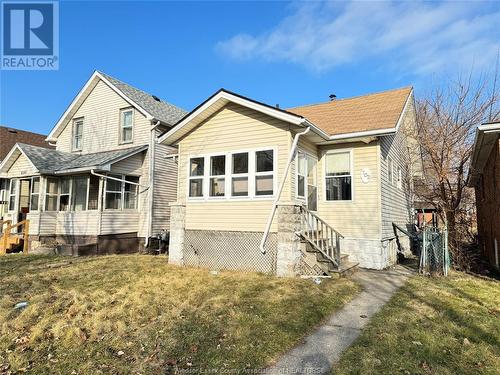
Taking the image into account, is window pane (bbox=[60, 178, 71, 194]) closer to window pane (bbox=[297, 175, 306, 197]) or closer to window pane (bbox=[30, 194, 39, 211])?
window pane (bbox=[30, 194, 39, 211])

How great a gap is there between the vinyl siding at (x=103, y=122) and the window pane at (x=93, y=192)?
7.51 feet

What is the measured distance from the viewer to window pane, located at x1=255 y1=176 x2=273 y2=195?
9594mm

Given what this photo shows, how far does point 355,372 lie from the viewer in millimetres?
3992

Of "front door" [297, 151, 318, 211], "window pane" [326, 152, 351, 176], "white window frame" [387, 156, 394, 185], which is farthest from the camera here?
"white window frame" [387, 156, 394, 185]

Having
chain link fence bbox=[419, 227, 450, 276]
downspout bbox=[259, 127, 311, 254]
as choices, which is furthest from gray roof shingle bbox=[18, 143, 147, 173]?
chain link fence bbox=[419, 227, 450, 276]

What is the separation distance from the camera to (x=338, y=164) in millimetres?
11484

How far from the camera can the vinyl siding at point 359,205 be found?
10.6m

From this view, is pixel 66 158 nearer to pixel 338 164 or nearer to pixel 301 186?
pixel 301 186

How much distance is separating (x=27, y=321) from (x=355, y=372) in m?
5.50

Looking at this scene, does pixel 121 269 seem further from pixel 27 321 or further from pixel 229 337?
pixel 229 337

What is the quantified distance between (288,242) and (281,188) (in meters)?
1.51

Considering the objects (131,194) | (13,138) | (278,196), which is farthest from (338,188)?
(13,138)

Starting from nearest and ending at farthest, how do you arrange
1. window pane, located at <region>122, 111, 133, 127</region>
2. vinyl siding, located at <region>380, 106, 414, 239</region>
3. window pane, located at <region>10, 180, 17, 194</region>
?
vinyl siding, located at <region>380, 106, 414, 239</region>, window pane, located at <region>122, 111, 133, 127</region>, window pane, located at <region>10, 180, 17, 194</region>

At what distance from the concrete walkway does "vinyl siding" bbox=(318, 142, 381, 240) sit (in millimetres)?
2488
